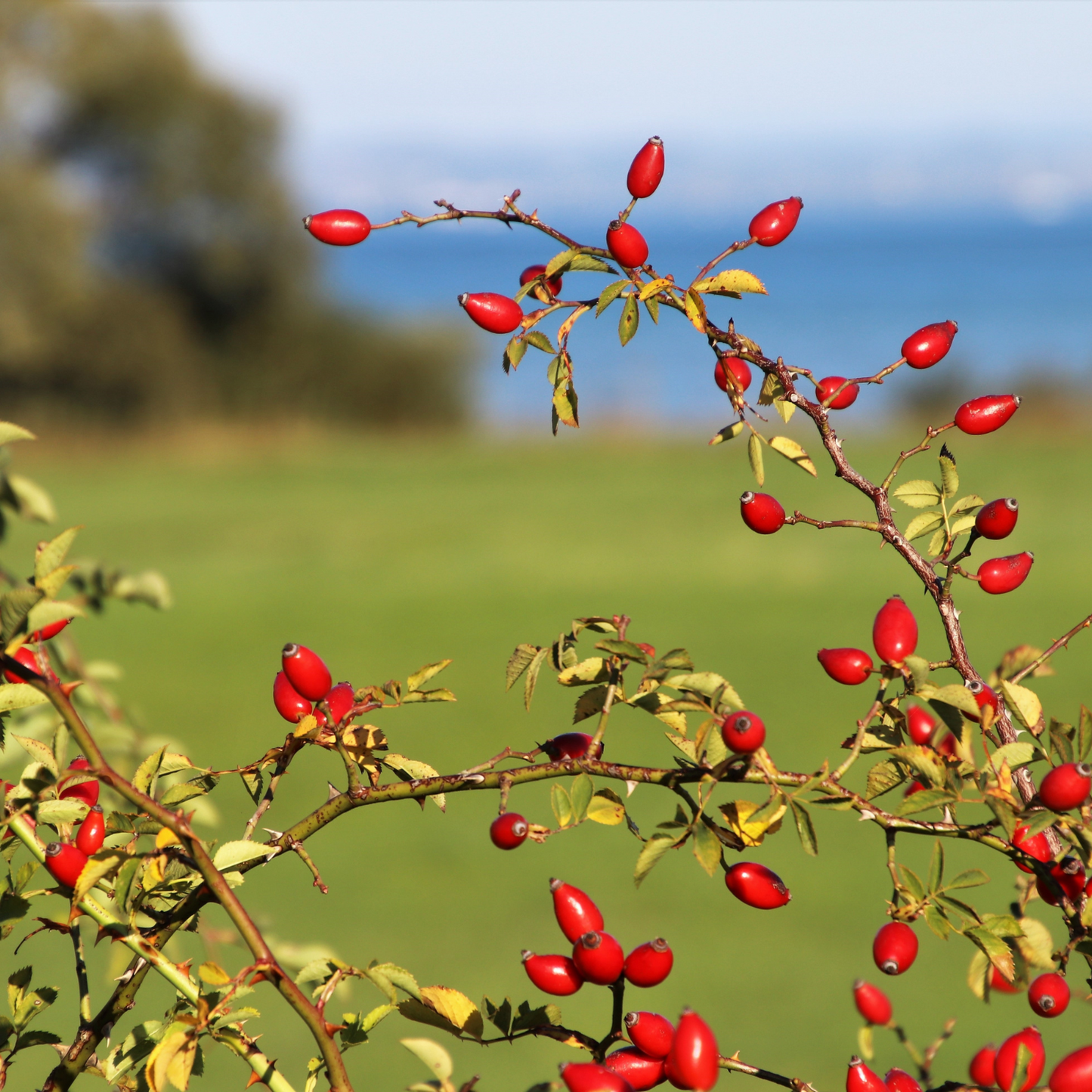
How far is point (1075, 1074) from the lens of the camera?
1.54ft

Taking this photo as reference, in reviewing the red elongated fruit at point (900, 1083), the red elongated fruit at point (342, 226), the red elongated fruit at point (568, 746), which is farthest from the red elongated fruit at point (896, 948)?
the red elongated fruit at point (342, 226)

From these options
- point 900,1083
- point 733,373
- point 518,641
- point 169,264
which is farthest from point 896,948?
point 169,264

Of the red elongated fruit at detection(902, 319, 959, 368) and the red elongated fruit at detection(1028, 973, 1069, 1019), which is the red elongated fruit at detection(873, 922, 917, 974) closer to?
the red elongated fruit at detection(1028, 973, 1069, 1019)

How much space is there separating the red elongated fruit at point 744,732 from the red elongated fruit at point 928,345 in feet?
0.83

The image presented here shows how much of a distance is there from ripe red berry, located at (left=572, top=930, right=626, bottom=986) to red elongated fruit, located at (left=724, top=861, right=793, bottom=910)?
0.05 m

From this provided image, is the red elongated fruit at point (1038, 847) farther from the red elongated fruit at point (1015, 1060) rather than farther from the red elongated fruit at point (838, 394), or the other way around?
the red elongated fruit at point (838, 394)

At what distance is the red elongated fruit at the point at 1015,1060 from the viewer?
50 cm

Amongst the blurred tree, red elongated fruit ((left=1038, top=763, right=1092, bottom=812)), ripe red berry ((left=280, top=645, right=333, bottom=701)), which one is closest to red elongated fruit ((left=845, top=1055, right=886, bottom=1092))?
red elongated fruit ((left=1038, top=763, right=1092, bottom=812))

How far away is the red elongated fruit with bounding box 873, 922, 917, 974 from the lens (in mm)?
529

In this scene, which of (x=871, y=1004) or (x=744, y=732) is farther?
(x=871, y=1004)

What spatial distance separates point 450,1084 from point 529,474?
1062cm

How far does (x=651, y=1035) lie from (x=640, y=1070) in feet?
0.05

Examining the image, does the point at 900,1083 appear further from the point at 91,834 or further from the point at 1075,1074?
the point at 91,834

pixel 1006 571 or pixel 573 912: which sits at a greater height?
pixel 1006 571
